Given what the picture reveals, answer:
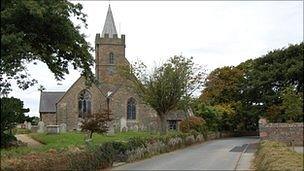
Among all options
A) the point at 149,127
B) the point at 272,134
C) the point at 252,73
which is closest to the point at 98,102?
the point at 149,127

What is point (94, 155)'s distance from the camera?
2373cm

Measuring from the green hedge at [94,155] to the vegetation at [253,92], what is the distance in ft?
32.0

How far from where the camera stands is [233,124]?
69.4 meters

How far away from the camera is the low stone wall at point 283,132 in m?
38.2

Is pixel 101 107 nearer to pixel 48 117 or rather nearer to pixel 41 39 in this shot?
pixel 48 117

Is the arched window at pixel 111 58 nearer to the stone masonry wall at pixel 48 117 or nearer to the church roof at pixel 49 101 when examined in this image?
the church roof at pixel 49 101

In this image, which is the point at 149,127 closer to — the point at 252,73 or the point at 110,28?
the point at 252,73

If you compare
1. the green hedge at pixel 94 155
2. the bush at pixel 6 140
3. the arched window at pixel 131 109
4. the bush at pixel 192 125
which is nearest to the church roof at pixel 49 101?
the arched window at pixel 131 109

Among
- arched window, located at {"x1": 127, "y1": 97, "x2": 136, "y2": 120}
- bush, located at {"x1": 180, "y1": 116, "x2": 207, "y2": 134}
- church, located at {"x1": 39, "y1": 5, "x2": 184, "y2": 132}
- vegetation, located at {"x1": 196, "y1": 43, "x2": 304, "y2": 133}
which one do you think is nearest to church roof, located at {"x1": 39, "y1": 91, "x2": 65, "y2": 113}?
church, located at {"x1": 39, "y1": 5, "x2": 184, "y2": 132}

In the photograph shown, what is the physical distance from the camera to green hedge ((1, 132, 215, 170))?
1764cm

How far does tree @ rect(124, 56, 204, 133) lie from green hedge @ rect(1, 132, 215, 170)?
5267mm

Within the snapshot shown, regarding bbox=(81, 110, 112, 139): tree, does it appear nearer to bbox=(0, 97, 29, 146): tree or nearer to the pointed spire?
bbox=(0, 97, 29, 146): tree

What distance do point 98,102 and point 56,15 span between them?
51.0 meters

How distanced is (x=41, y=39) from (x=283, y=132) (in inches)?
1077
